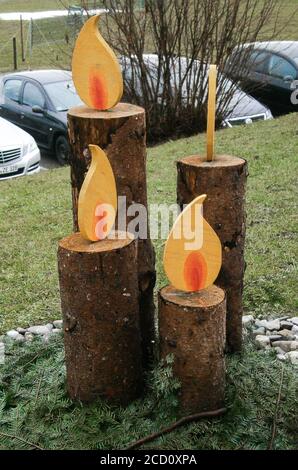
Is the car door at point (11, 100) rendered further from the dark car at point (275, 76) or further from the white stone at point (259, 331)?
the white stone at point (259, 331)

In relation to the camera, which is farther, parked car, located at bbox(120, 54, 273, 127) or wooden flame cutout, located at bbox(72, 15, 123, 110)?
parked car, located at bbox(120, 54, 273, 127)

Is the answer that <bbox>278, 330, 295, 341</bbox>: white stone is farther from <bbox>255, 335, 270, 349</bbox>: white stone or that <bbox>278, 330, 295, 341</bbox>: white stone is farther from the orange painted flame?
the orange painted flame

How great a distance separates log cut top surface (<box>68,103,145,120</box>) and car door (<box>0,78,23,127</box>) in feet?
24.2

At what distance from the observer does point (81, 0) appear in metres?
7.92

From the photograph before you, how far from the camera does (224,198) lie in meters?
2.47

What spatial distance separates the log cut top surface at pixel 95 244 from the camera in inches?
85.3

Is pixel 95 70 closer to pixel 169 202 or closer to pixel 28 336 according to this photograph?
pixel 28 336

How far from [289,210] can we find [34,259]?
209 centimetres

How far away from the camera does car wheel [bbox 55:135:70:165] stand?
29.0 ft

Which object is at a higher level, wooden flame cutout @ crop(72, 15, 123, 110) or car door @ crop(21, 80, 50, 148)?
wooden flame cutout @ crop(72, 15, 123, 110)

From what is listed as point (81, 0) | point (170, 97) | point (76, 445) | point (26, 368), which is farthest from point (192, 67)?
point (76, 445)

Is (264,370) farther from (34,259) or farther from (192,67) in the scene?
(192,67)

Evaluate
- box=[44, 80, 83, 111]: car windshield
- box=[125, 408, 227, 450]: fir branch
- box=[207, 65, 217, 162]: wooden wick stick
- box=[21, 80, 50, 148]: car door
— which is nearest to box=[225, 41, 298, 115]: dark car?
box=[44, 80, 83, 111]: car windshield

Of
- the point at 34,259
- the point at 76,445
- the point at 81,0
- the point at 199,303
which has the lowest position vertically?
the point at 34,259
